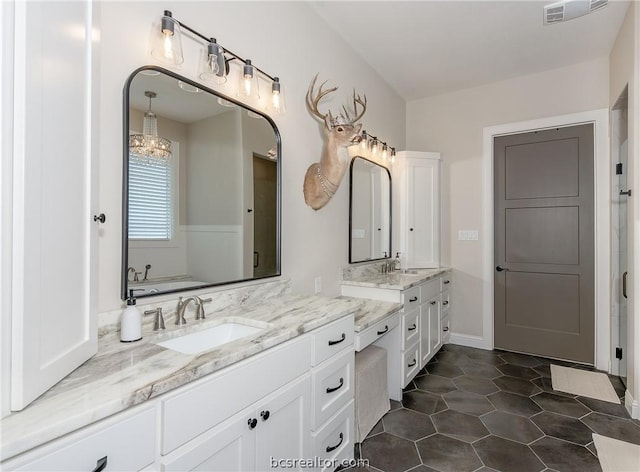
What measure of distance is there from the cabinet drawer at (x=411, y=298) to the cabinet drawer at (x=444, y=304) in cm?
79

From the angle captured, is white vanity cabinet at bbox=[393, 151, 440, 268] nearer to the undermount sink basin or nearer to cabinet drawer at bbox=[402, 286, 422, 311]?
cabinet drawer at bbox=[402, 286, 422, 311]

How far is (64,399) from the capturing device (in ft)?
2.61

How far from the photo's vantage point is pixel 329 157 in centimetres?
246

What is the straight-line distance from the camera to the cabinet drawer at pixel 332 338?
1.57 meters

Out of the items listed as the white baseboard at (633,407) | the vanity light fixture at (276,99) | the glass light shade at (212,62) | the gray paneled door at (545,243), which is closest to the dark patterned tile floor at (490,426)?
the white baseboard at (633,407)

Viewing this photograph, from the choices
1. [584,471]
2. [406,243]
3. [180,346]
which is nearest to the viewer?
[180,346]

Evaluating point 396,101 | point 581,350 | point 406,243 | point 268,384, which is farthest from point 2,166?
point 581,350

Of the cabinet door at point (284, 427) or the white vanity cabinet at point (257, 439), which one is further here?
the cabinet door at point (284, 427)

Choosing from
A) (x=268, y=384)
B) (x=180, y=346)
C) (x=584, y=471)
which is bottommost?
(x=584, y=471)

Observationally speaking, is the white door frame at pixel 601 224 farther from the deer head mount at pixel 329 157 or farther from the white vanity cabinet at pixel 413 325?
the deer head mount at pixel 329 157

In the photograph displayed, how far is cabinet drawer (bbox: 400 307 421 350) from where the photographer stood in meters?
2.69

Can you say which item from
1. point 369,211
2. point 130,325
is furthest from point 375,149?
point 130,325

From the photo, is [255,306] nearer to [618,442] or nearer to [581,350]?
[618,442]

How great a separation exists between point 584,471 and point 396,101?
3745 millimetres
